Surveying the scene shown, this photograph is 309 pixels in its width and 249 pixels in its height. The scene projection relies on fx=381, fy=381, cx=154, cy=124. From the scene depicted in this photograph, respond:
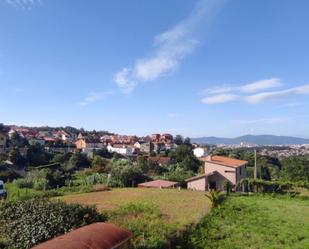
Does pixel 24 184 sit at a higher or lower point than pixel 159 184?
higher

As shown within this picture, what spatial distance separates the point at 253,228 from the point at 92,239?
11.4 meters

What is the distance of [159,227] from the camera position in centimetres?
1748

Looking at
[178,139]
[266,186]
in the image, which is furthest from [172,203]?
[178,139]

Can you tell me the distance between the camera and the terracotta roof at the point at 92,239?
32.0 feet

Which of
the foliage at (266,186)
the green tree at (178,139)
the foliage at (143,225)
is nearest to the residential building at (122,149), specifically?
the green tree at (178,139)

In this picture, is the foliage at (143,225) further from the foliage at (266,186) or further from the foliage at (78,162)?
the foliage at (78,162)

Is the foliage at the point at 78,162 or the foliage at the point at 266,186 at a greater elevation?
the foliage at the point at 78,162

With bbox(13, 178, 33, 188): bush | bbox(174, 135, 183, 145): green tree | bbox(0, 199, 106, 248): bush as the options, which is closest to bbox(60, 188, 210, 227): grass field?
bbox(0, 199, 106, 248): bush

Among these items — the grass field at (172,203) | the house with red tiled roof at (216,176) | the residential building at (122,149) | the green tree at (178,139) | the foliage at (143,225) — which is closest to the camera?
the foliage at (143,225)

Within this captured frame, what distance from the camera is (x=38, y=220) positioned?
14539mm

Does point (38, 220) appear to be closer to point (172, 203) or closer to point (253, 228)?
point (253, 228)

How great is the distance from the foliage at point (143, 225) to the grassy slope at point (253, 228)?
159 cm

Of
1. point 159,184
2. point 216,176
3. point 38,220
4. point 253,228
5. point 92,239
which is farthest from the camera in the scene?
point 216,176

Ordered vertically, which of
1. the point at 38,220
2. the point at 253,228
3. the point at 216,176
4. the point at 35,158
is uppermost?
the point at 35,158
